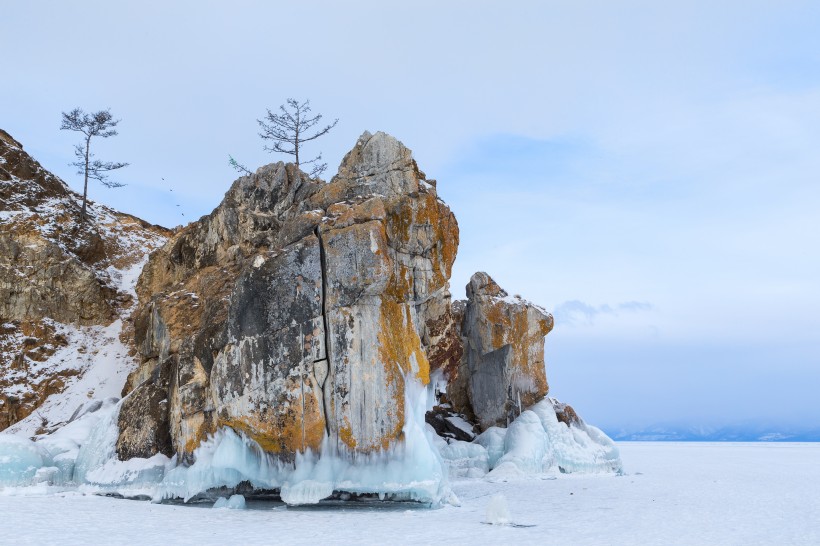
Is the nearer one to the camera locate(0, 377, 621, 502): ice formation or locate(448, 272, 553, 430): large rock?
locate(0, 377, 621, 502): ice formation

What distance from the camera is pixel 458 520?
16531 millimetres

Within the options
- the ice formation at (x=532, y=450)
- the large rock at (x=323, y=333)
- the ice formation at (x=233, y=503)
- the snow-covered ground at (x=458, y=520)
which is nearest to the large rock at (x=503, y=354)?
the ice formation at (x=532, y=450)

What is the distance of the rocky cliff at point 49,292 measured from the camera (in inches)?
1159

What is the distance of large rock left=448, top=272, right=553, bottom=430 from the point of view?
33.0 metres

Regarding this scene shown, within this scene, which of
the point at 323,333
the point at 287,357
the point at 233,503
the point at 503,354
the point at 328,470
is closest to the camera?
the point at 328,470

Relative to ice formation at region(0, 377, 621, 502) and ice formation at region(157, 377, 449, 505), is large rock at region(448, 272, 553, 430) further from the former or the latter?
ice formation at region(157, 377, 449, 505)

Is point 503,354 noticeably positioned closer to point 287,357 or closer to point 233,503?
point 287,357

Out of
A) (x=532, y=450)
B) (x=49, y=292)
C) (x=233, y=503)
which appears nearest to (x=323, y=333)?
(x=233, y=503)

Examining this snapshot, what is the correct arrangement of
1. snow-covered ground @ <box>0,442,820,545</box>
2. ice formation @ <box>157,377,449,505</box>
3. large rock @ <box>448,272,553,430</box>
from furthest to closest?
large rock @ <box>448,272,553,430</box>, ice formation @ <box>157,377,449,505</box>, snow-covered ground @ <box>0,442,820,545</box>

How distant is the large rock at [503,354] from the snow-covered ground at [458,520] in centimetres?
896

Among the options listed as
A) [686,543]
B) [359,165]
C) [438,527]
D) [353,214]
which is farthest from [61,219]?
[686,543]

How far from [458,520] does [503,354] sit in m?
17.3

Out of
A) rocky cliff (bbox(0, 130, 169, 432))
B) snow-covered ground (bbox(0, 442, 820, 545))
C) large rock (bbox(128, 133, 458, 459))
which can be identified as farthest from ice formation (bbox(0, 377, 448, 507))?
rocky cliff (bbox(0, 130, 169, 432))

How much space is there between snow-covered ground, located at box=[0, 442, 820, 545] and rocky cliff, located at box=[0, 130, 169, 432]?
1090 cm
